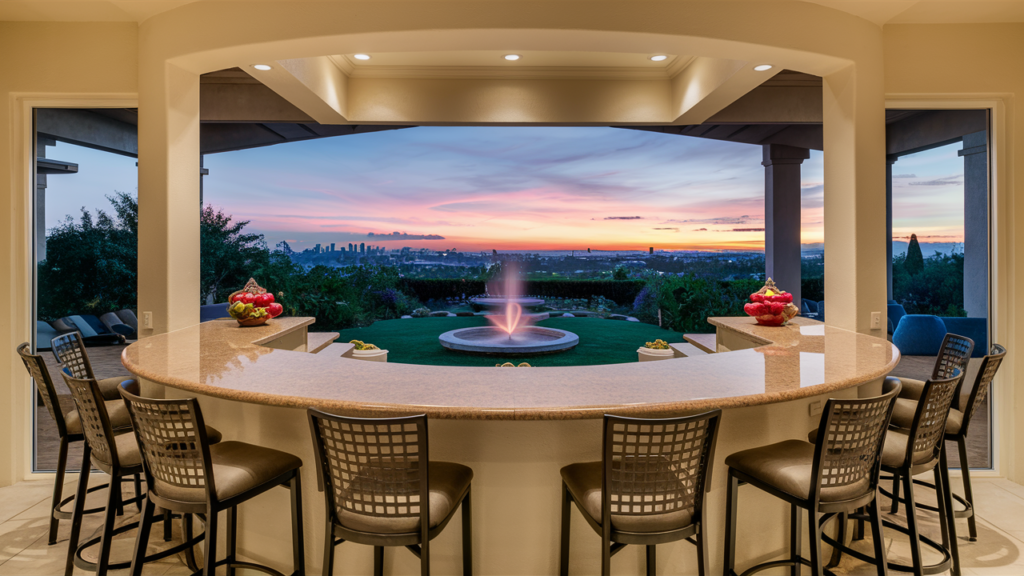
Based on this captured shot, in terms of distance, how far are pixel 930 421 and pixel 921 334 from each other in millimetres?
5428

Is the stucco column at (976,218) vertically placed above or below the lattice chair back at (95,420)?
above

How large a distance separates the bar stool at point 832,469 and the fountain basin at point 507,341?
461cm

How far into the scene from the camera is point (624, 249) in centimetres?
920

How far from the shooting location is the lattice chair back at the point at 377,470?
1.53 m

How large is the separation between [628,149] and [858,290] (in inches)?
250

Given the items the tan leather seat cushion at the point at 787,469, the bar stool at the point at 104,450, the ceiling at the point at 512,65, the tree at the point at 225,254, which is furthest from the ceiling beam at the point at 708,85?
the tree at the point at 225,254

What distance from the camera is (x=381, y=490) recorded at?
1589 mm

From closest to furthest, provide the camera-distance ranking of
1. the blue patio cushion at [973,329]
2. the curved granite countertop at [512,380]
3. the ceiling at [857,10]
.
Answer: the curved granite countertop at [512,380] < the ceiling at [857,10] < the blue patio cushion at [973,329]

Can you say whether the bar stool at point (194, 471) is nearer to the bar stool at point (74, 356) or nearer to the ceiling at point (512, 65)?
the bar stool at point (74, 356)

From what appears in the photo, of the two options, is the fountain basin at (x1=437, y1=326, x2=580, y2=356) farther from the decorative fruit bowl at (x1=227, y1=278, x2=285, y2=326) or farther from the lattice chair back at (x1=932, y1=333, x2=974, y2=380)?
the lattice chair back at (x1=932, y1=333, x2=974, y2=380)

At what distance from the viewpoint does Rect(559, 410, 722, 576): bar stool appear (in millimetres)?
1556

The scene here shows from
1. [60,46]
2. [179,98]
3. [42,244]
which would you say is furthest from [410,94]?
[42,244]

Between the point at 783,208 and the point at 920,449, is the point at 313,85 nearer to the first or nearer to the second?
the point at 920,449

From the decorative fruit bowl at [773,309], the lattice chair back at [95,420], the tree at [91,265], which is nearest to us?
the lattice chair back at [95,420]
